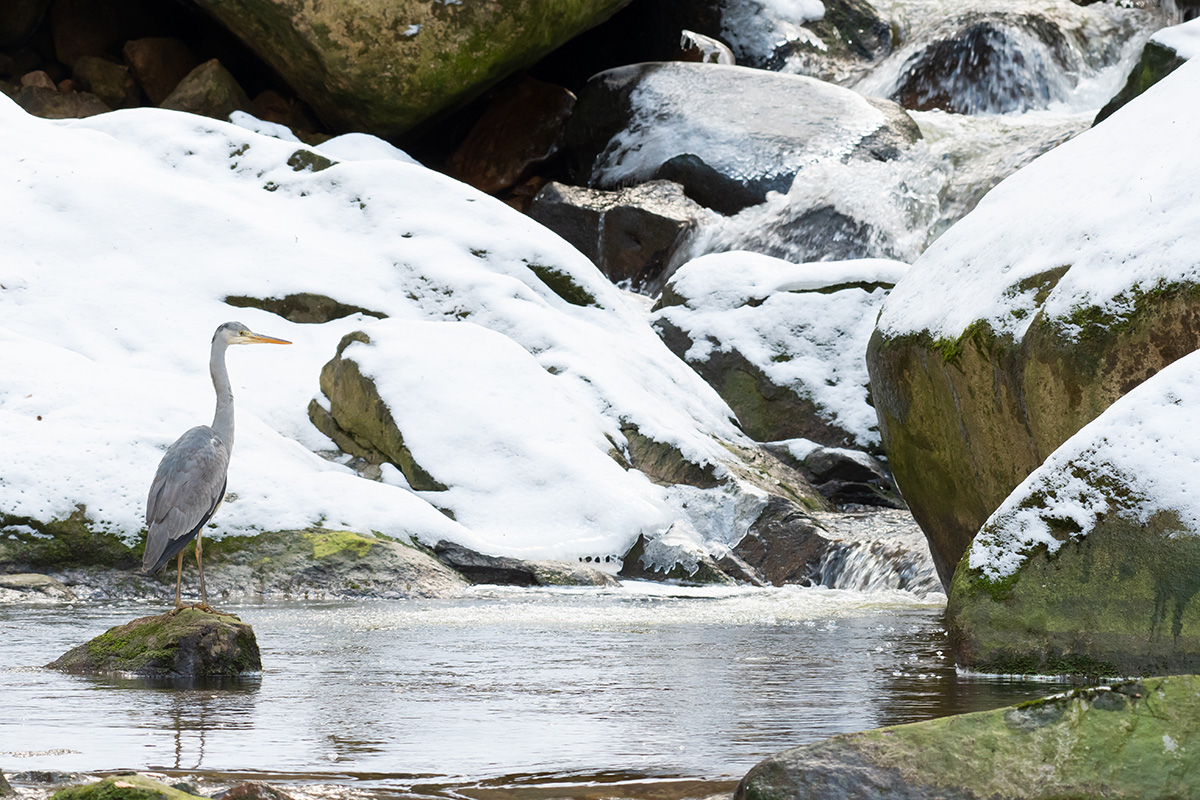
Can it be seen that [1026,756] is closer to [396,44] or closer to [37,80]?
[396,44]

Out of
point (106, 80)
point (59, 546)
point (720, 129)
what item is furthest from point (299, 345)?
point (106, 80)

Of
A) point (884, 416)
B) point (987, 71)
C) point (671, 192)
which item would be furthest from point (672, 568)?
point (987, 71)

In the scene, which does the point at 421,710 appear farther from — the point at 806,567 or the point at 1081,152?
the point at 806,567

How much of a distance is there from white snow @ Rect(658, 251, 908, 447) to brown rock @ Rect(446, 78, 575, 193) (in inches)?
263

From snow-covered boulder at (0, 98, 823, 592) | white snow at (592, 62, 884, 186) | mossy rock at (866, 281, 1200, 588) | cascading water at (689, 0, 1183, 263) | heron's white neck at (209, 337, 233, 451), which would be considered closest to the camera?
mossy rock at (866, 281, 1200, 588)

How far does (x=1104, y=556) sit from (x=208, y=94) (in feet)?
58.2

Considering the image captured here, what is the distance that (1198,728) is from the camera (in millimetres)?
2947

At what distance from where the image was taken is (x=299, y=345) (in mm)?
12570

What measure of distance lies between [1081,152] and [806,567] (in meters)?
4.44

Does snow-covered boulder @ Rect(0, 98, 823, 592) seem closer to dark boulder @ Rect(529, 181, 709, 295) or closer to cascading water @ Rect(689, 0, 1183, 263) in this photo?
dark boulder @ Rect(529, 181, 709, 295)

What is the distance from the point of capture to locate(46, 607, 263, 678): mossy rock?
205 inches

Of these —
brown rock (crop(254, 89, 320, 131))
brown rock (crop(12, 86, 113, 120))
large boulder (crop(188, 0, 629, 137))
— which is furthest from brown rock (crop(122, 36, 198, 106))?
large boulder (crop(188, 0, 629, 137))

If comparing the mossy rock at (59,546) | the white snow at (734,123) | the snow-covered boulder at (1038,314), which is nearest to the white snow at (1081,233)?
the snow-covered boulder at (1038,314)

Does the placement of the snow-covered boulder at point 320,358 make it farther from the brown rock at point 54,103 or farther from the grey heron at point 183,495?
the brown rock at point 54,103
